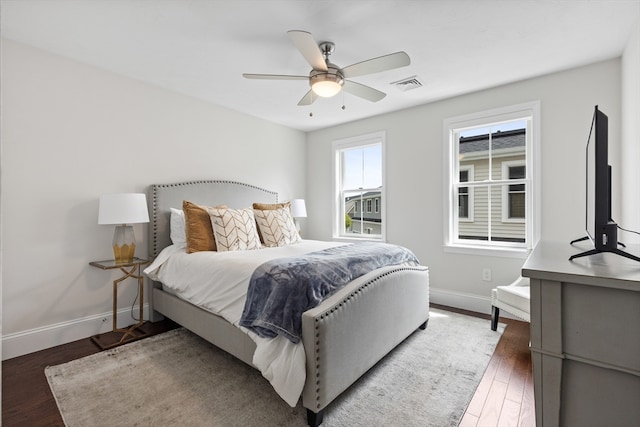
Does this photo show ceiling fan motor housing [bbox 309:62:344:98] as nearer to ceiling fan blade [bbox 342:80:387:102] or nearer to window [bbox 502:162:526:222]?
ceiling fan blade [bbox 342:80:387:102]

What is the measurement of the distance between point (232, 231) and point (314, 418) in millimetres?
1790

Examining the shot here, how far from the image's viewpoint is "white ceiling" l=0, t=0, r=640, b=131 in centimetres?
216

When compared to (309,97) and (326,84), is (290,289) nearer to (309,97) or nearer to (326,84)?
(326,84)

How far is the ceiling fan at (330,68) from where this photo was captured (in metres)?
2.11

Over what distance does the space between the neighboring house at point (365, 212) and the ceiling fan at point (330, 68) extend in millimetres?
2098

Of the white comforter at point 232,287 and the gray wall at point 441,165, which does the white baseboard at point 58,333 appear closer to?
the white comforter at point 232,287

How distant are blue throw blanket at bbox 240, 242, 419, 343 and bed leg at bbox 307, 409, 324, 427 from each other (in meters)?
0.40

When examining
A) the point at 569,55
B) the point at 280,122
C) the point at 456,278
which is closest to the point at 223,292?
the point at 456,278

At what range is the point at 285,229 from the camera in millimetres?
3551

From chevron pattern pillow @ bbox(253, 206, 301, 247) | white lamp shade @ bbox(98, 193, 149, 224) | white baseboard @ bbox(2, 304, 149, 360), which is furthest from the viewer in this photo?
chevron pattern pillow @ bbox(253, 206, 301, 247)

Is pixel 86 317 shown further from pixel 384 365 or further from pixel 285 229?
pixel 384 365

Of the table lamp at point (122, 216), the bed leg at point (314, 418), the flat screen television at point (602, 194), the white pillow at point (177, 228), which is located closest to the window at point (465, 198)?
the flat screen television at point (602, 194)

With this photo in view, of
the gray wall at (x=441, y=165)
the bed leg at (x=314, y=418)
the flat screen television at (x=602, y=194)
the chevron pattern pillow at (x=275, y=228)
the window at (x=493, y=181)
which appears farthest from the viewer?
the chevron pattern pillow at (x=275, y=228)

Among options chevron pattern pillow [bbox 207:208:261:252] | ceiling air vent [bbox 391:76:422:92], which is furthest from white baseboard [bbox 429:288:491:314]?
ceiling air vent [bbox 391:76:422:92]
